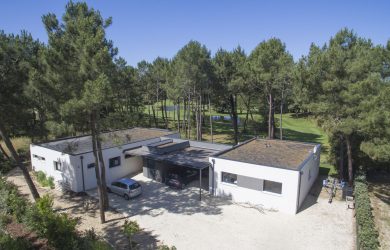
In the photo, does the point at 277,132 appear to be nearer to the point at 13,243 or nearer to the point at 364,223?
the point at 364,223

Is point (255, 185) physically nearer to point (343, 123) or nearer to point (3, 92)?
point (343, 123)

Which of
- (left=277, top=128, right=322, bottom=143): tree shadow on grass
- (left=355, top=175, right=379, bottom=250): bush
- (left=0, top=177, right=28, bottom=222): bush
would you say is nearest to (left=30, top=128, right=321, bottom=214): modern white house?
(left=355, top=175, right=379, bottom=250): bush

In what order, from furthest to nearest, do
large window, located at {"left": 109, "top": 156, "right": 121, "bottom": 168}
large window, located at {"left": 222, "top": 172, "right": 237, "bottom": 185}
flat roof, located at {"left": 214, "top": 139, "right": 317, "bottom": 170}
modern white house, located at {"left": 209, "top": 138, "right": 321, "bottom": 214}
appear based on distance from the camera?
1. large window, located at {"left": 109, "top": 156, "right": 121, "bottom": 168}
2. large window, located at {"left": 222, "top": 172, "right": 237, "bottom": 185}
3. flat roof, located at {"left": 214, "top": 139, "right": 317, "bottom": 170}
4. modern white house, located at {"left": 209, "top": 138, "right": 321, "bottom": 214}

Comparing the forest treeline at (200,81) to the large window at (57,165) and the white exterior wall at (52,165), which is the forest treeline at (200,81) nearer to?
the white exterior wall at (52,165)

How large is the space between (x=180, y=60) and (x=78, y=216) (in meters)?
19.9

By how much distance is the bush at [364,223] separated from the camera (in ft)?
40.9

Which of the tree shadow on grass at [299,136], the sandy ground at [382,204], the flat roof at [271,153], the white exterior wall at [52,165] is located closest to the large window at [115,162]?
the white exterior wall at [52,165]

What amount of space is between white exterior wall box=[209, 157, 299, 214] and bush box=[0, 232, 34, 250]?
484 inches

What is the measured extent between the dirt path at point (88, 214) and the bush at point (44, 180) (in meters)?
0.37

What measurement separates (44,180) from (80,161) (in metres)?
4.56

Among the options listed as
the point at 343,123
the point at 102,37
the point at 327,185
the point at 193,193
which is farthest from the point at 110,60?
the point at 327,185

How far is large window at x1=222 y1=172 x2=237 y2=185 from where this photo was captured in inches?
787

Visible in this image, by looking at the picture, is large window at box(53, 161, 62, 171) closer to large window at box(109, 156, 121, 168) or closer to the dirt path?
the dirt path

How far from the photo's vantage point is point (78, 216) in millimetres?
17703
